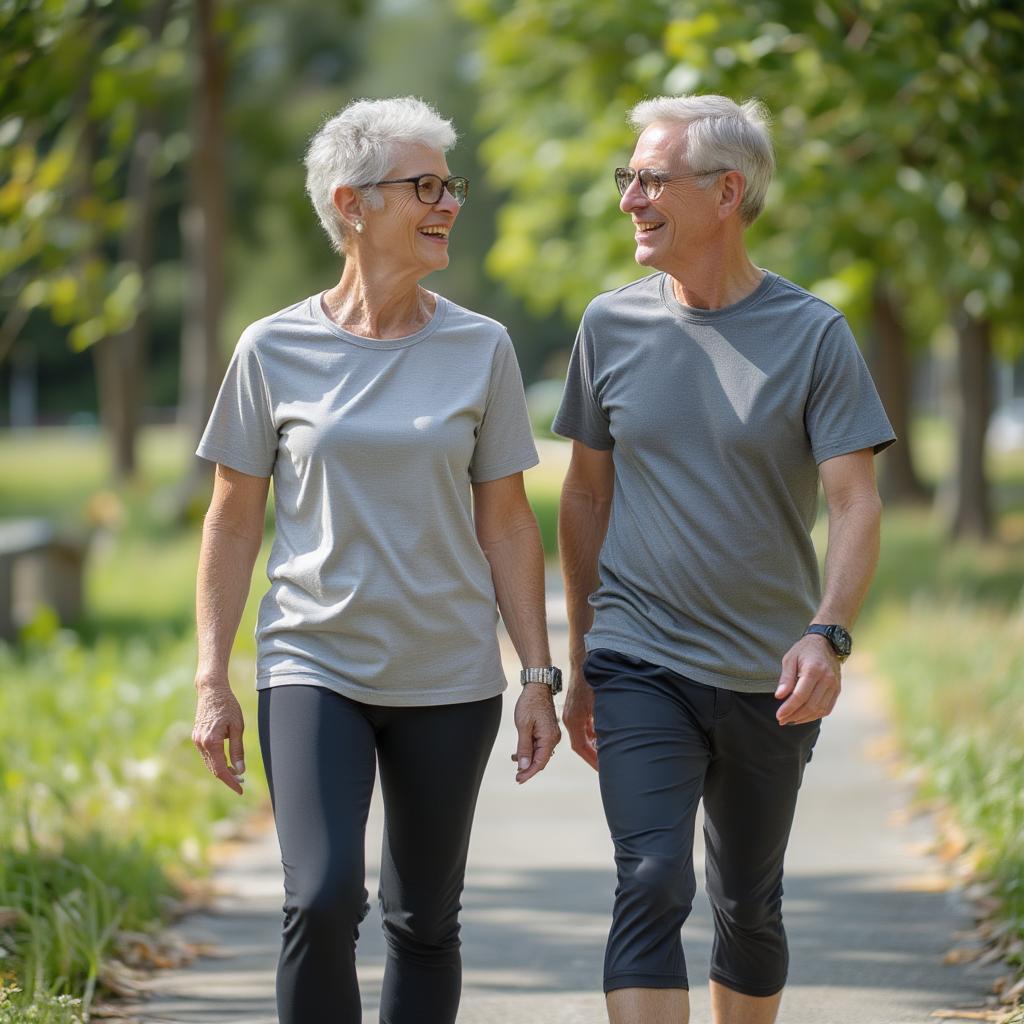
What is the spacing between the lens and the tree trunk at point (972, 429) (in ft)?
51.7

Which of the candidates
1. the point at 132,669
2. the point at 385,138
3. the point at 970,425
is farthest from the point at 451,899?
the point at 970,425

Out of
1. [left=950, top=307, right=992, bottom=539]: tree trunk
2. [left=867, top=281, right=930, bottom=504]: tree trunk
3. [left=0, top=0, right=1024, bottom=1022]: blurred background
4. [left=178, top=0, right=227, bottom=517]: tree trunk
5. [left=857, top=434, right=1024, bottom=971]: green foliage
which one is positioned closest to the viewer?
[left=0, top=0, right=1024, bottom=1022]: blurred background

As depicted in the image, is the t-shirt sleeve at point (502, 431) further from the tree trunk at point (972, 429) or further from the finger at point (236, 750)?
the tree trunk at point (972, 429)

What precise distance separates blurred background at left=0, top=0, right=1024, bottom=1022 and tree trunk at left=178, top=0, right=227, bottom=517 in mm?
39

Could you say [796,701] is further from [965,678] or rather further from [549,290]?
[549,290]

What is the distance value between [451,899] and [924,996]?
1.65 meters

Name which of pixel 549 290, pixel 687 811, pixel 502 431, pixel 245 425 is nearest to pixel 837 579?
pixel 687 811

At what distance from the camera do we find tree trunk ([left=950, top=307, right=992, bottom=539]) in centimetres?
1576

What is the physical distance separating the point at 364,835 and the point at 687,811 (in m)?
0.62

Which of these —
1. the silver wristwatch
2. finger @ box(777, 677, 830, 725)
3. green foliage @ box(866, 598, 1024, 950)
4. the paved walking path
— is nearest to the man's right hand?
the silver wristwatch

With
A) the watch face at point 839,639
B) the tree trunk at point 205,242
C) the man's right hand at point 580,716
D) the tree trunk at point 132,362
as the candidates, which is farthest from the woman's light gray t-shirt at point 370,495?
the tree trunk at point 132,362

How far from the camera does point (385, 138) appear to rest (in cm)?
358

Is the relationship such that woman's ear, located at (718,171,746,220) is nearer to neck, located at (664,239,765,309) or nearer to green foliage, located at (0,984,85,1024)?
neck, located at (664,239,765,309)

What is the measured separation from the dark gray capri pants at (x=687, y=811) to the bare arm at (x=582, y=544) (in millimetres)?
239
